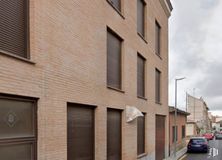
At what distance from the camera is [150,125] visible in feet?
77.7

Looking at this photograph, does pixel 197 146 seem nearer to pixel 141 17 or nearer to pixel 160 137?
pixel 160 137

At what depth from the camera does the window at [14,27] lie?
8.38m

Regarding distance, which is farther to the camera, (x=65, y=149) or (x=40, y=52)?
(x=65, y=149)

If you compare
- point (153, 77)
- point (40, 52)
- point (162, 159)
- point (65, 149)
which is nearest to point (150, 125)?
point (153, 77)

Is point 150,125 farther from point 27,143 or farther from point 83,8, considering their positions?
point 27,143

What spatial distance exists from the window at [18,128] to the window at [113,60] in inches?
267

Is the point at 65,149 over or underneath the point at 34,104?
underneath

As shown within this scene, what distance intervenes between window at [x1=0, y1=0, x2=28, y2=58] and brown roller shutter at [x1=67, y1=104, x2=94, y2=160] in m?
3.11

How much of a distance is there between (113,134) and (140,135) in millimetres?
5559

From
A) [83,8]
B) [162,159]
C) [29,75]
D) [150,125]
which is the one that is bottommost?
[162,159]

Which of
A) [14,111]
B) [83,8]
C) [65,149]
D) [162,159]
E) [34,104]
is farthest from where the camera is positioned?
[162,159]

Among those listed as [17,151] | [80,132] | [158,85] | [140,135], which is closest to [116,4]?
[80,132]

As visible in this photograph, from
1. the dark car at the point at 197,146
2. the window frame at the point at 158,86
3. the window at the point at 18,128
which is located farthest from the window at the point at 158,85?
the window at the point at 18,128

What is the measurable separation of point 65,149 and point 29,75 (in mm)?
2815
